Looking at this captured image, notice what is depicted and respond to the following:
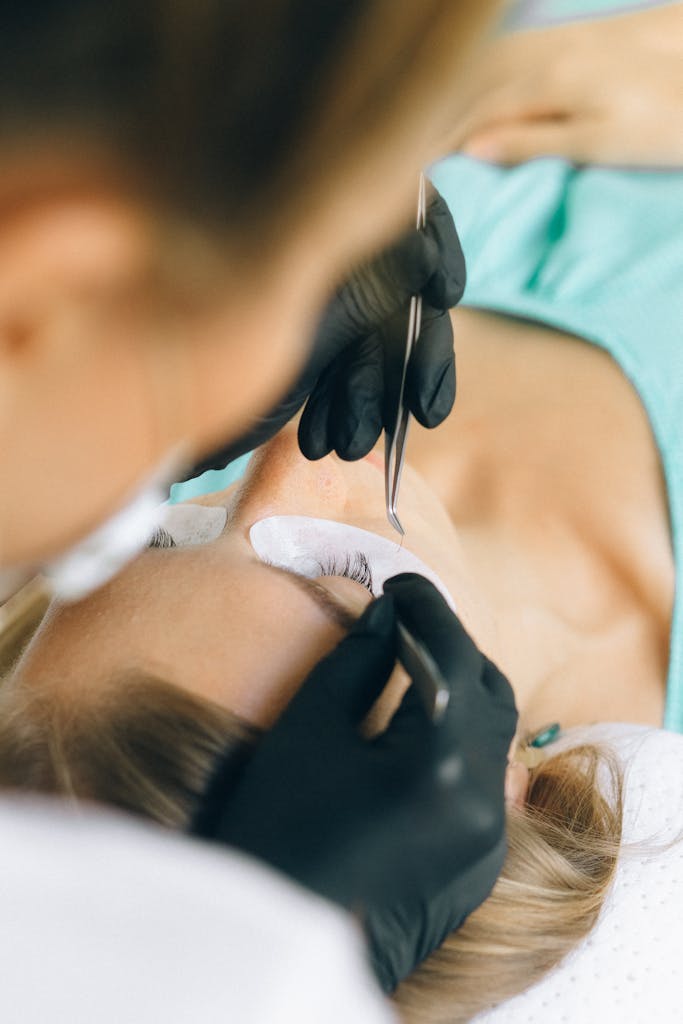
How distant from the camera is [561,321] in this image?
1.20 meters

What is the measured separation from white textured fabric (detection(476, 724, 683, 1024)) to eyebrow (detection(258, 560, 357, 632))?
33cm

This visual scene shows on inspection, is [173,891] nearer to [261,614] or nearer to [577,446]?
[261,614]

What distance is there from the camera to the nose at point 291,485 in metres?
0.84

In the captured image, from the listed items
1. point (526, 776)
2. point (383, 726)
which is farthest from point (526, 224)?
point (383, 726)

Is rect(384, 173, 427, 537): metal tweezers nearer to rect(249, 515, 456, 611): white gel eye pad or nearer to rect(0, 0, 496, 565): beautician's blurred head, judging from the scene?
rect(249, 515, 456, 611): white gel eye pad

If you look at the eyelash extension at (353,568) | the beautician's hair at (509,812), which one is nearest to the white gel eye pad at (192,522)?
the eyelash extension at (353,568)

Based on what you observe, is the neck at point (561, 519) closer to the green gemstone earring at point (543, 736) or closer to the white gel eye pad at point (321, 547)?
the green gemstone earring at point (543, 736)

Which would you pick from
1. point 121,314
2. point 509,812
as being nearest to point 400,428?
point 509,812

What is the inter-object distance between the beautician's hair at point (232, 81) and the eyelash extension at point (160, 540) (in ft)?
1.84

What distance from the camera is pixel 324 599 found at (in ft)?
2.24

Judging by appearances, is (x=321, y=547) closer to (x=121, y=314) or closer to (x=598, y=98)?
(x=121, y=314)

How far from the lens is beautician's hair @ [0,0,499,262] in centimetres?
21

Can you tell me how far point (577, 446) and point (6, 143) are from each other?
99cm

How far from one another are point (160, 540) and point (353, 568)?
0.18m
